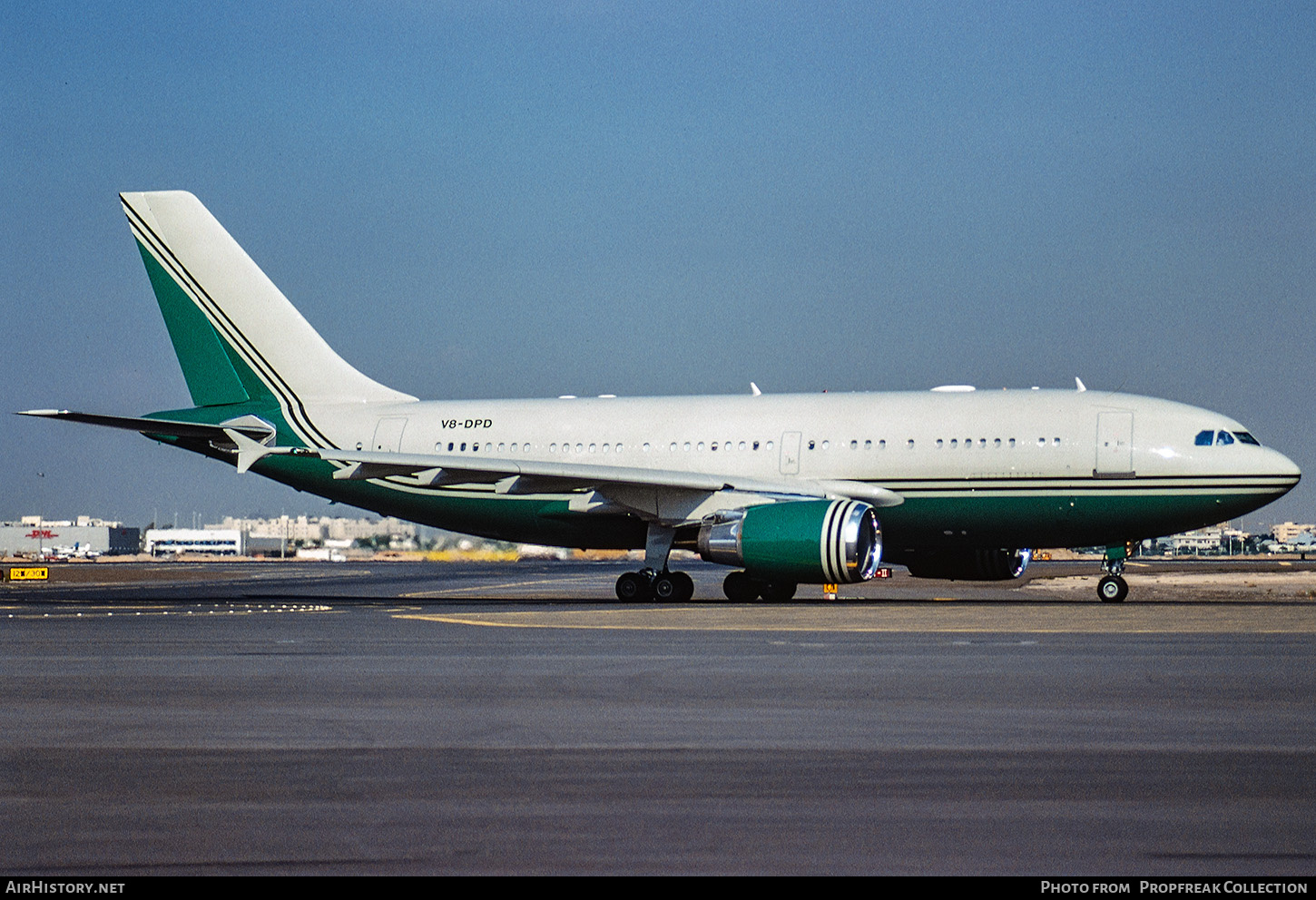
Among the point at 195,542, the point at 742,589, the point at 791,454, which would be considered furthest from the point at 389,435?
the point at 195,542

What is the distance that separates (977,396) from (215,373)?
58.7 ft

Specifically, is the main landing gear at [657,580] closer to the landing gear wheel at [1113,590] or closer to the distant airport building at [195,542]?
the landing gear wheel at [1113,590]

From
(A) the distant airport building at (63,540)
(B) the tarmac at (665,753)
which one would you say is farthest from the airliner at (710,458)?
(A) the distant airport building at (63,540)

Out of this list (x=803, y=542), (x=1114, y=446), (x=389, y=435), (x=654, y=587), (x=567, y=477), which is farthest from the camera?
(x=389, y=435)

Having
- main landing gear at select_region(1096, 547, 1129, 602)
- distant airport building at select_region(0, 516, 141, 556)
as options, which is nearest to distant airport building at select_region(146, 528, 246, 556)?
distant airport building at select_region(0, 516, 141, 556)

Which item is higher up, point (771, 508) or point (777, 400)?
point (777, 400)

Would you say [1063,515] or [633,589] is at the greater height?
[1063,515]

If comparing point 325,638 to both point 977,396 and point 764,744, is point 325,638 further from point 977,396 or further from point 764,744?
point 977,396

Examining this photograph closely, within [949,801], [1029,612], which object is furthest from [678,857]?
[1029,612]

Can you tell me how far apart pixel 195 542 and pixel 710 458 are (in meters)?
165

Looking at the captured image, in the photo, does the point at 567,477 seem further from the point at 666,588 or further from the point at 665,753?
the point at 665,753

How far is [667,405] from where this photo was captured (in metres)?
34.1

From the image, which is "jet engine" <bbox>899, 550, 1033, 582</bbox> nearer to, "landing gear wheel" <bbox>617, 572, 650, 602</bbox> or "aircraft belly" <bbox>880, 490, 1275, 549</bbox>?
"aircraft belly" <bbox>880, 490, 1275, 549</bbox>

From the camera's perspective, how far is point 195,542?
187375mm
